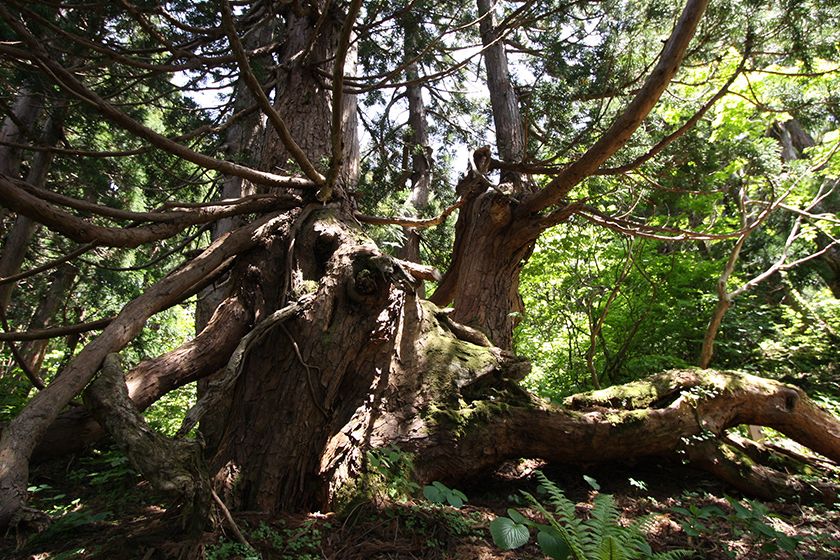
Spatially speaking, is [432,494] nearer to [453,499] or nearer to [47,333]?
[453,499]

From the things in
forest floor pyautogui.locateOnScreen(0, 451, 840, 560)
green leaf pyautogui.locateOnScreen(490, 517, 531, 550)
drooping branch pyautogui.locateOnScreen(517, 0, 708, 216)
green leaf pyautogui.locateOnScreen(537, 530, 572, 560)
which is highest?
drooping branch pyautogui.locateOnScreen(517, 0, 708, 216)

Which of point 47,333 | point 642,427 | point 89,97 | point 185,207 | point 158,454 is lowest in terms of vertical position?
point 158,454

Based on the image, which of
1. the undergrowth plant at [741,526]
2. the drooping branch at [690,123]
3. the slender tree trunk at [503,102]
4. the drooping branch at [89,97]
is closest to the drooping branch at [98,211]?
the drooping branch at [89,97]

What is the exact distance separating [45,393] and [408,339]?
6.58 feet

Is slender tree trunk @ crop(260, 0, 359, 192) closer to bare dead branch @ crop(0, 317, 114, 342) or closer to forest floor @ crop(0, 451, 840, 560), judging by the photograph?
bare dead branch @ crop(0, 317, 114, 342)

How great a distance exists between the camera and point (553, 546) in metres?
1.72

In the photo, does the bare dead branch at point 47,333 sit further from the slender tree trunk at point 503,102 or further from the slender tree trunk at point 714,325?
the slender tree trunk at point 714,325

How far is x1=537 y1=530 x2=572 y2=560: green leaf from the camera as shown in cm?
169

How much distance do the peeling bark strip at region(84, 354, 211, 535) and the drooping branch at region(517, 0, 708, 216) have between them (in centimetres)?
311

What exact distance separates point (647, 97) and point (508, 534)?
108 inches

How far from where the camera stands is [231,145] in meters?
7.27

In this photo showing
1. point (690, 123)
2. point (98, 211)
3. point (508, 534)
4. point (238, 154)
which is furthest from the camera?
point (238, 154)

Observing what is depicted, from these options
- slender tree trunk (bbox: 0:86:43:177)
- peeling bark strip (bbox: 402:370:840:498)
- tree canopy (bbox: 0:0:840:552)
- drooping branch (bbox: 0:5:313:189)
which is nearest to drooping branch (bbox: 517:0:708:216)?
tree canopy (bbox: 0:0:840:552)

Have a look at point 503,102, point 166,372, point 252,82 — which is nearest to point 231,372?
point 166,372
